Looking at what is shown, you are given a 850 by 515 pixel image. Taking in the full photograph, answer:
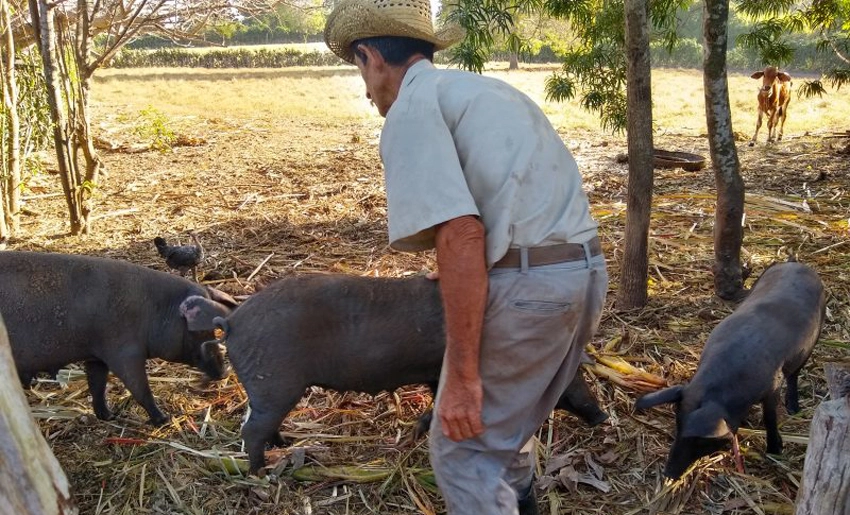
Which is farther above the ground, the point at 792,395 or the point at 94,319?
the point at 94,319

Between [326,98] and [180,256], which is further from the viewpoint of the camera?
[326,98]

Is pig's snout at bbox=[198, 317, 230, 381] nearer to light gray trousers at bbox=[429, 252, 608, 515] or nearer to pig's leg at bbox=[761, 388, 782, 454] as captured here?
light gray trousers at bbox=[429, 252, 608, 515]

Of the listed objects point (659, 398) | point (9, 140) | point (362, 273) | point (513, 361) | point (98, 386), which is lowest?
point (98, 386)

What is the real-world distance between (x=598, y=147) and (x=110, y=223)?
1025 cm

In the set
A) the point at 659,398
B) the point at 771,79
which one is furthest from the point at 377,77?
the point at 771,79

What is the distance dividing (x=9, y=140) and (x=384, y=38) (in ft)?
25.2

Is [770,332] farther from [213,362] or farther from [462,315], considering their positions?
[213,362]

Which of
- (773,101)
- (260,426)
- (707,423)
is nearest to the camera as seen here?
(707,423)

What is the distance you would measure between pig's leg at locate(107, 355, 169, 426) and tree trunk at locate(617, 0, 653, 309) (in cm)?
383

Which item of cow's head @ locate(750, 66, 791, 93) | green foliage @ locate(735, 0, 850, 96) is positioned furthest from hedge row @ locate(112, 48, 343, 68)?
green foliage @ locate(735, 0, 850, 96)

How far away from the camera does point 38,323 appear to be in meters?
4.76

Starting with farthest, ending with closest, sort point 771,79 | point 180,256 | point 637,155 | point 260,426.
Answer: point 771,79 → point 180,256 → point 637,155 → point 260,426

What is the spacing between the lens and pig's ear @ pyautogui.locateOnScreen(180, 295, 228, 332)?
4750 mm

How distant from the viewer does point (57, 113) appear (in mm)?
8266
